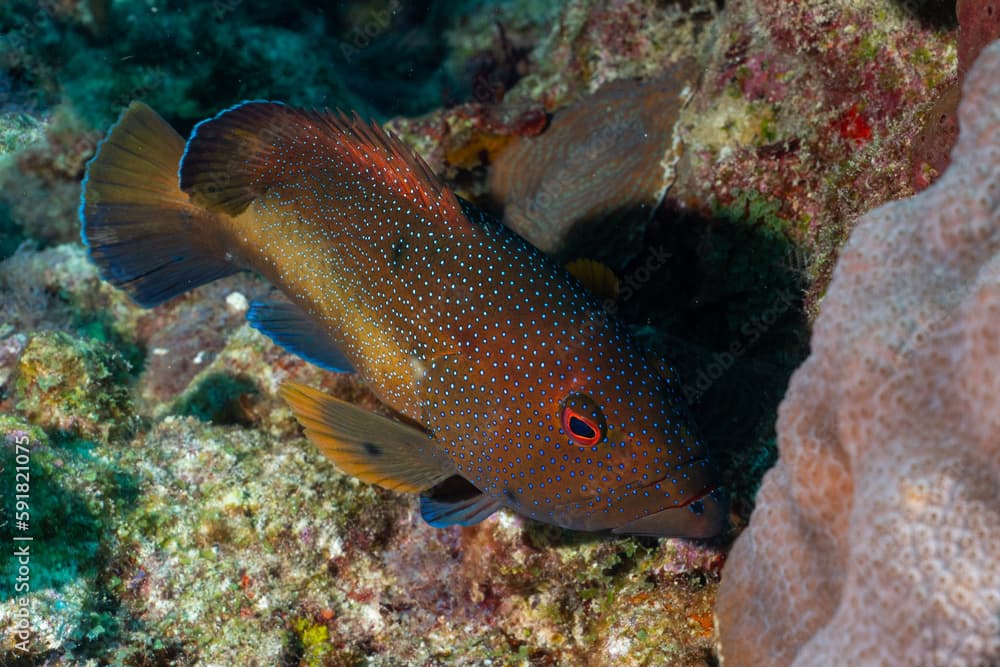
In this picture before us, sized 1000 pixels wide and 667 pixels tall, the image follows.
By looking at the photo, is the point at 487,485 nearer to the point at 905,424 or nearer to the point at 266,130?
the point at 905,424

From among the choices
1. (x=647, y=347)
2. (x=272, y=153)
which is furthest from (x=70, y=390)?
(x=647, y=347)

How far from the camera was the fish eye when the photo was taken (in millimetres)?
3189

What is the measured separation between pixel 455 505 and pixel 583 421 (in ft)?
3.29

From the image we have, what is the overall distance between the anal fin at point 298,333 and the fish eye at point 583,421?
165 centimetres

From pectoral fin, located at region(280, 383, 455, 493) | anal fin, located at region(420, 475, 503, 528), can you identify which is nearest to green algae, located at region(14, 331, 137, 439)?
pectoral fin, located at region(280, 383, 455, 493)

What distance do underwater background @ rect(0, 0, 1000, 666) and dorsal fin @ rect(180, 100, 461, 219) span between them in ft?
4.69

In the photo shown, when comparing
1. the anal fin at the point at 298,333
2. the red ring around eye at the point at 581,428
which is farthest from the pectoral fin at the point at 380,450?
the red ring around eye at the point at 581,428

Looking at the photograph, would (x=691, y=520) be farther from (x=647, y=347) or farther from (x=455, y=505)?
(x=455, y=505)

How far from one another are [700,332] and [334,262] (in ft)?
9.77

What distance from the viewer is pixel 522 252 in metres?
3.76

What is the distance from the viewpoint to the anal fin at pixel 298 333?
433cm

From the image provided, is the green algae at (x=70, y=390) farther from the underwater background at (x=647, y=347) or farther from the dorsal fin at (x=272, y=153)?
the dorsal fin at (x=272, y=153)

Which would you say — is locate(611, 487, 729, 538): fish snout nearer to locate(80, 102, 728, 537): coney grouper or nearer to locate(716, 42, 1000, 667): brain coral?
locate(80, 102, 728, 537): coney grouper

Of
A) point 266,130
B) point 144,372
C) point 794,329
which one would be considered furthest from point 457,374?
point 144,372
